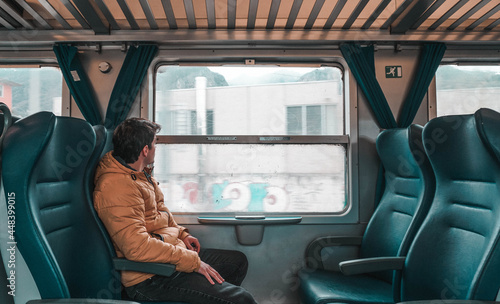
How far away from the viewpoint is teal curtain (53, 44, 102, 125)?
9.81 ft

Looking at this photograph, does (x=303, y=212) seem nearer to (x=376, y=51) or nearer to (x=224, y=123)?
(x=224, y=123)

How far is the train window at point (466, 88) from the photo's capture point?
10.9ft

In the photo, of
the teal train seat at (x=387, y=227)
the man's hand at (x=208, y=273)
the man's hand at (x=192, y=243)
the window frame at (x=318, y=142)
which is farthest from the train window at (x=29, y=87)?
the teal train seat at (x=387, y=227)

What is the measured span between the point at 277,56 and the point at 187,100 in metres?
0.98

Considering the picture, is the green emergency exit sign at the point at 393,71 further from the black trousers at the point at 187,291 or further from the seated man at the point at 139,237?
the black trousers at the point at 187,291

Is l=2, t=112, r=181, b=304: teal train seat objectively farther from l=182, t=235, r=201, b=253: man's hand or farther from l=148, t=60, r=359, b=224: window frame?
l=148, t=60, r=359, b=224: window frame

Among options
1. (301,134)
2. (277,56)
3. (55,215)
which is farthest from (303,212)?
(55,215)

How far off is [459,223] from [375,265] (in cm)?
61

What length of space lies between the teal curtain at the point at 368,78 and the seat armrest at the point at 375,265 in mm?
1435

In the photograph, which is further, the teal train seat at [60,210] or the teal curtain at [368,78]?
the teal curtain at [368,78]

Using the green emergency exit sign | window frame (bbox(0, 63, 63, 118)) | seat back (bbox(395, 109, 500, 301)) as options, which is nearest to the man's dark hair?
window frame (bbox(0, 63, 63, 118))

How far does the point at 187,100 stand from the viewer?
3248mm

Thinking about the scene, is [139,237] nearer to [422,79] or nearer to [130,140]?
[130,140]

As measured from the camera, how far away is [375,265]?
2.16 metres
